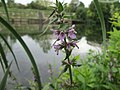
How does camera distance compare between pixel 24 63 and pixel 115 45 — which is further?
pixel 24 63

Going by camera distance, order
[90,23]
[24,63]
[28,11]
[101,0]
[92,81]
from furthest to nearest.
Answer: [90,23], [28,11], [24,63], [92,81], [101,0]

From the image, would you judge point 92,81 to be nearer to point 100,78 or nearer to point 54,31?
point 100,78

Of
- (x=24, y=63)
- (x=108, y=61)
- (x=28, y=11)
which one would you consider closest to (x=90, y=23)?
(x=28, y=11)

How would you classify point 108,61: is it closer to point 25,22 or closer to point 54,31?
point 54,31

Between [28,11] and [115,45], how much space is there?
1599 inches

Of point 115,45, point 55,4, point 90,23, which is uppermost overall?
point 55,4

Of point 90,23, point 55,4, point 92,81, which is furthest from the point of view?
point 90,23

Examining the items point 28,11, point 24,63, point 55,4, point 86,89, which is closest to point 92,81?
point 86,89

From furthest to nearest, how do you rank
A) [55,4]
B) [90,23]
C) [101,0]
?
[90,23] → [55,4] → [101,0]

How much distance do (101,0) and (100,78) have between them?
80 centimetres

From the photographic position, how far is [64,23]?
2.91ft

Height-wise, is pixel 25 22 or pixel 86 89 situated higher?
pixel 86 89

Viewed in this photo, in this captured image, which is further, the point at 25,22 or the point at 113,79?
the point at 25,22

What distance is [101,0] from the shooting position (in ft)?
2.06
